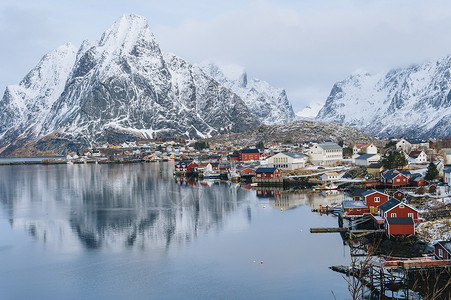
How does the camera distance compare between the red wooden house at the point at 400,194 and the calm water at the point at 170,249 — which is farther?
the red wooden house at the point at 400,194

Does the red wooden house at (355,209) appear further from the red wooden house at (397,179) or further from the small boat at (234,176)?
the small boat at (234,176)

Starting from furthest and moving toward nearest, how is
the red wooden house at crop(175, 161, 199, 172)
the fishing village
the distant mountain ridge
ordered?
the distant mountain ridge < the red wooden house at crop(175, 161, 199, 172) < the fishing village

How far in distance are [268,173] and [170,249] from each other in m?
36.7

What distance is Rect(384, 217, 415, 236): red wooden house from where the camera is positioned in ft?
102

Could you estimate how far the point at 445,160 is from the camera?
62062mm

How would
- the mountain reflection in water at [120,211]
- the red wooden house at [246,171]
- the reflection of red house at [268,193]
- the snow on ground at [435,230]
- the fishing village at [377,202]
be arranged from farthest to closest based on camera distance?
the red wooden house at [246,171]
the reflection of red house at [268,193]
the mountain reflection in water at [120,211]
the snow on ground at [435,230]
the fishing village at [377,202]

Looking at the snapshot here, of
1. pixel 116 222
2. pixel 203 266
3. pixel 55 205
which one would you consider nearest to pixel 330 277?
pixel 203 266

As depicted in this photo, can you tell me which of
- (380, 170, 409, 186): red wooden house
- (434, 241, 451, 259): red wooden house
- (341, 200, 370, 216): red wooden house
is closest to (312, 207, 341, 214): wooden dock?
(341, 200, 370, 216): red wooden house

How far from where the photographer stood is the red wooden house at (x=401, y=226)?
31172mm

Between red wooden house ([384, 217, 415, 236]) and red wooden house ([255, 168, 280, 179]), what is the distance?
35.8 m

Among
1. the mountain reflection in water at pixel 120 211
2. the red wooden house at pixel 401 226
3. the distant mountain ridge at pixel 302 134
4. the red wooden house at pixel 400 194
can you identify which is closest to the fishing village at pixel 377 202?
the red wooden house at pixel 401 226

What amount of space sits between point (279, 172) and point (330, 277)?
136ft

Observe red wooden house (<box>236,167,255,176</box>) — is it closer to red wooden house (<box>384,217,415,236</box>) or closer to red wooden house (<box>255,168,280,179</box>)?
red wooden house (<box>255,168,280,179</box>)

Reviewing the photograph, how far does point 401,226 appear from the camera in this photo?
103 feet
